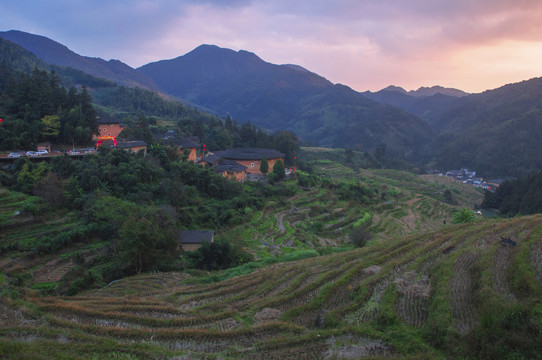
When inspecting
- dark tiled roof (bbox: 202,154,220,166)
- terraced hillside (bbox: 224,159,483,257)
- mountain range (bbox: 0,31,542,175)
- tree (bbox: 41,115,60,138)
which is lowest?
terraced hillside (bbox: 224,159,483,257)

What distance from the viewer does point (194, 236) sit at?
16.3m

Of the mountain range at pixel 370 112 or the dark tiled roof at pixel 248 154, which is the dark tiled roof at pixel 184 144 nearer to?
the dark tiled roof at pixel 248 154

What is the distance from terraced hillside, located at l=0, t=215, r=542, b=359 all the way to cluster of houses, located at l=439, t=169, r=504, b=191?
5216 centimetres

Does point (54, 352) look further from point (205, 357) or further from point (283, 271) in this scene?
point (283, 271)

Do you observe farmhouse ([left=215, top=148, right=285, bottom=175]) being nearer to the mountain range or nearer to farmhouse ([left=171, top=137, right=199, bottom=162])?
farmhouse ([left=171, top=137, right=199, bottom=162])

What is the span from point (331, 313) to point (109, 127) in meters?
24.6

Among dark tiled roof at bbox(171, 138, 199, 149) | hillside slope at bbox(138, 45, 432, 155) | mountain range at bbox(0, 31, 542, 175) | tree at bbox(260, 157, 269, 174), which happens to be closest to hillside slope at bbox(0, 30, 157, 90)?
mountain range at bbox(0, 31, 542, 175)

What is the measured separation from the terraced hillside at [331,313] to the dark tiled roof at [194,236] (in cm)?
491

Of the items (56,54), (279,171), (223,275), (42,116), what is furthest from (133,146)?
(56,54)

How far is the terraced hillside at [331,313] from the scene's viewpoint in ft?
18.7

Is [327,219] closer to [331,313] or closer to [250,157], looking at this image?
[250,157]

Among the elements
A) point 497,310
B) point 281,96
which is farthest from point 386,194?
point 281,96

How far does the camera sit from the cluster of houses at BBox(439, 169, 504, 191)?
55.0 meters

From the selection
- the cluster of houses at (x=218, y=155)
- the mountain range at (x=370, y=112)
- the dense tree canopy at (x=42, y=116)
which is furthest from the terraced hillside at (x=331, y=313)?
the mountain range at (x=370, y=112)
